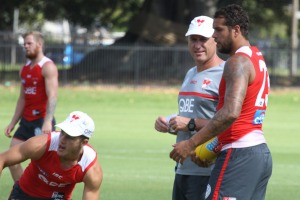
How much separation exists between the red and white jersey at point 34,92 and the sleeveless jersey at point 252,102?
5516 millimetres

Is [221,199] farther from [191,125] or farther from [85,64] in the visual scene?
[85,64]

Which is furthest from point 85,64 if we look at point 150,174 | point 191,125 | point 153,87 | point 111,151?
point 191,125

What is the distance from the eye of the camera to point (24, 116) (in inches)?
473

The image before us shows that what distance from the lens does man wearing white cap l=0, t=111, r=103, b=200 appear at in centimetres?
749

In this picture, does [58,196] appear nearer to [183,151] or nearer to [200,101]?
[200,101]

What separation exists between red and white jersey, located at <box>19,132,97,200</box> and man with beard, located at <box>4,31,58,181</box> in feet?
11.7

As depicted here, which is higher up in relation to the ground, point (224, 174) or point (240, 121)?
point (240, 121)

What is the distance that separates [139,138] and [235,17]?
448 inches

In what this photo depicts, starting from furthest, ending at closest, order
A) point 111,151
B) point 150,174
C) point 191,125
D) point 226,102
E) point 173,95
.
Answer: point 173,95 → point 111,151 → point 150,174 → point 191,125 → point 226,102

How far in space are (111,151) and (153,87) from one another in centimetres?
1675

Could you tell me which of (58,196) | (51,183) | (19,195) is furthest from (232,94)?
(19,195)

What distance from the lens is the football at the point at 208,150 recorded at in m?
6.99

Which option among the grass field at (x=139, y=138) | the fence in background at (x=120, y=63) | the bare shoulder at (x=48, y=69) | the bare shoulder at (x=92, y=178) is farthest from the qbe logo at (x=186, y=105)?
the fence in background at (x=120, y=63)

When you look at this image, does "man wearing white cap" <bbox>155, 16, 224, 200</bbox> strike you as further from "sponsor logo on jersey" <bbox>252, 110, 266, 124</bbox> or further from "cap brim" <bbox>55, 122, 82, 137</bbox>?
"sponsor logo on jersey" <bbox>252, 110, 266, 124</bbox>
